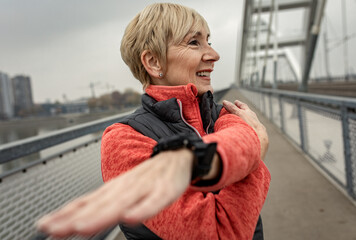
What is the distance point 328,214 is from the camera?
260 cm

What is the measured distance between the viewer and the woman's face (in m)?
1.00

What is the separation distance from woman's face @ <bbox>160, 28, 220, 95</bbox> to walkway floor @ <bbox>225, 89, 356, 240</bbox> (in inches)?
30.8

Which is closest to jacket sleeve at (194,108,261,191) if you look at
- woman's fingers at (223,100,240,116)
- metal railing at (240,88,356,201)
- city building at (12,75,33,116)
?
woman's fingers at (223,100,240,116)

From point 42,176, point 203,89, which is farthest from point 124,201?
point 42,176

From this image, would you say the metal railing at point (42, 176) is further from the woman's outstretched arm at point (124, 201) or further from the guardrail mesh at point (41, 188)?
the woman's outstretched arm at point (124, 201)

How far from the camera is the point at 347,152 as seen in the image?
2.88 m

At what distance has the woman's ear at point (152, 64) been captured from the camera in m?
1.04

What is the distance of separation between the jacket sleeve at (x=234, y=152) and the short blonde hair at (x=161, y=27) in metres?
0.44

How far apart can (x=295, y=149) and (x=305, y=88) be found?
6644 millimetres

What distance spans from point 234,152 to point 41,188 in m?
1.49

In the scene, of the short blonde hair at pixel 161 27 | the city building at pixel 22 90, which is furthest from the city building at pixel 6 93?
the short blonde hair at pixel 161 27

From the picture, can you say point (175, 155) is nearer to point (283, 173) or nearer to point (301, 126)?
point (283, 173)

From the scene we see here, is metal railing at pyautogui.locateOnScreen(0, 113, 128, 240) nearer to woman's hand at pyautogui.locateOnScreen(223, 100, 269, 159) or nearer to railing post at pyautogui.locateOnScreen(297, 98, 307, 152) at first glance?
woman's hand at pyautogui.locateOnScreen(223, 100, 269, 159)

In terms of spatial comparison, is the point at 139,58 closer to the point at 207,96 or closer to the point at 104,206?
the point at 207,96
